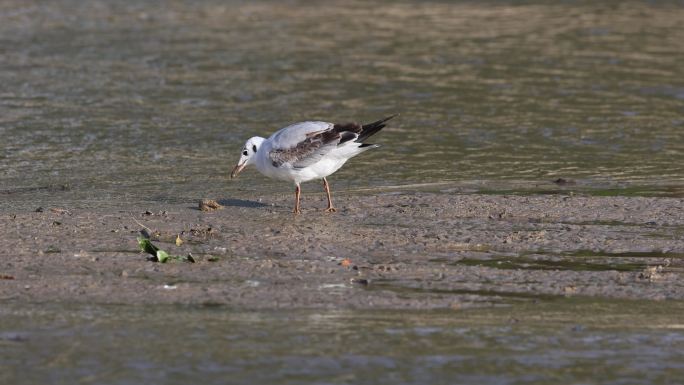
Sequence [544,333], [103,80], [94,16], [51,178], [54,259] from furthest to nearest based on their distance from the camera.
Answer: [94,16]
[103,80]
[51,178]
[54,259]
[544,333]

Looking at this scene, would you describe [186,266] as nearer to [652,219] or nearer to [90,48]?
[652,219]

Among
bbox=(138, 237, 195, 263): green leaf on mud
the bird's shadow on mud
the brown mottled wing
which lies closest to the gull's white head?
the bird's shadow on mud

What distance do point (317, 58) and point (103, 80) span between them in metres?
3.81

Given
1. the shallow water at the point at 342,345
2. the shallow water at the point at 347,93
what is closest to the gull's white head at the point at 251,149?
the shallow water at the point at 347,93

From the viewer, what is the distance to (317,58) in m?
20.3

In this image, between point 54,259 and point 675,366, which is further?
point 54,259

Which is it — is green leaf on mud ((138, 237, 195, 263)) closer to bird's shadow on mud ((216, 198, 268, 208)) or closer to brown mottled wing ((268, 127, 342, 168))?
brown mottled wing ((268, 127, 342, 168))

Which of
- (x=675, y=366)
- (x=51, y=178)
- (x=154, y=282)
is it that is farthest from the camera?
(x=51, y=178)

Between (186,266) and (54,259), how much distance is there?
0.93 meters

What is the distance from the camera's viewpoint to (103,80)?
60.1 feet

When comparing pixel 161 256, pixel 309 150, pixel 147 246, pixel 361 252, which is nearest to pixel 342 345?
pixel 161 256

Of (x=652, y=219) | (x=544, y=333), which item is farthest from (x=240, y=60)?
(x=544, y=333)

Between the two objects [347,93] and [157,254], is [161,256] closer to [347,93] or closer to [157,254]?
[157,254]

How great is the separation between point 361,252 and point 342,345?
2.29 m
